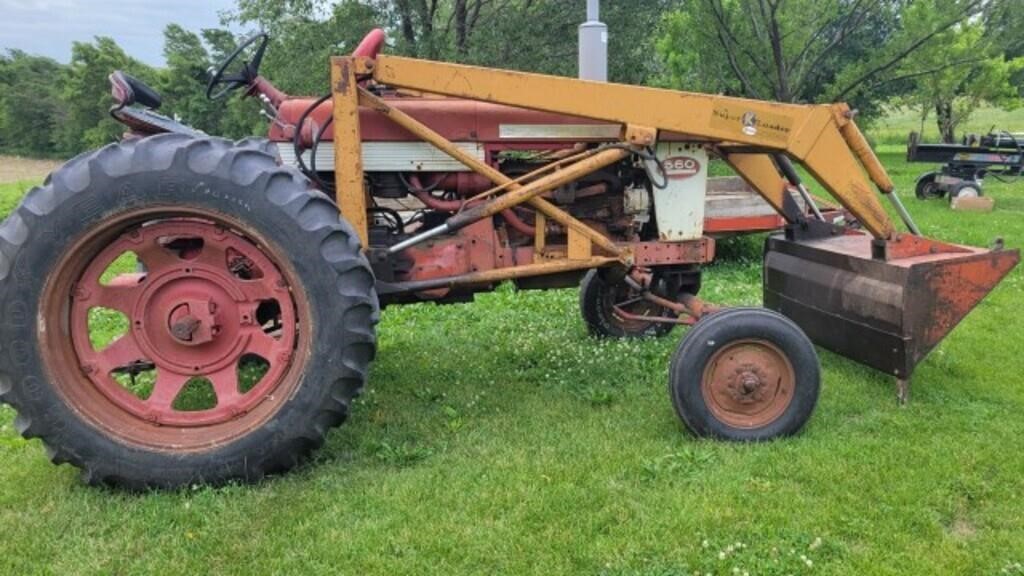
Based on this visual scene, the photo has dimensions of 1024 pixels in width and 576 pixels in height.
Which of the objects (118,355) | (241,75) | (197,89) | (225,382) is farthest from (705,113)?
(197,89)

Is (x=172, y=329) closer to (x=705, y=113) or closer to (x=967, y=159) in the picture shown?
(x=705, y=113)

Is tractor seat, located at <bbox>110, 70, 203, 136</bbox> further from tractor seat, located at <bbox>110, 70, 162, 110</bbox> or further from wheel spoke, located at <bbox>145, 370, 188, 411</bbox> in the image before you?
wheel spoke, located at <bbox>145, 370, 188, 411</bbox>

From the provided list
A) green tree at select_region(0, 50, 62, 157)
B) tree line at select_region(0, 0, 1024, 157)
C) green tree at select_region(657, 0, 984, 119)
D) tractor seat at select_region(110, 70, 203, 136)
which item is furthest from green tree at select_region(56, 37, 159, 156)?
tractor seat at select_region(110, 70, 203, 136)

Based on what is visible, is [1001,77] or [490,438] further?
[1001,77]

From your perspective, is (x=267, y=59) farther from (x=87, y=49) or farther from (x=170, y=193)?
(x=87, y=49)

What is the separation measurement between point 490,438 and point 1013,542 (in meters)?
2.31

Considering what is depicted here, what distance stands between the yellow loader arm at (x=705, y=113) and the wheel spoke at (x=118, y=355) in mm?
1693

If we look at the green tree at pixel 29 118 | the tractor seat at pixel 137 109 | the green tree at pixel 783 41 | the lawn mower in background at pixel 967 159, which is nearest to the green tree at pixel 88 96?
the green tree at pixel 29 118

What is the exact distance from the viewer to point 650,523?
3.32 metres

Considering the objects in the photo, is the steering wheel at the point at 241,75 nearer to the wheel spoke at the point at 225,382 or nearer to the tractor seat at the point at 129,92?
the tractor seat at the point at 129,92

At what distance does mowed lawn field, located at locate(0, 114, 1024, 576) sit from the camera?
3.13m

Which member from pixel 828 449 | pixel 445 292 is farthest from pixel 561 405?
pixel 828 449

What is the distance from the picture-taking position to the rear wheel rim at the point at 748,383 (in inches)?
163

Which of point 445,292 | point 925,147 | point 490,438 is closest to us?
point 490,438
